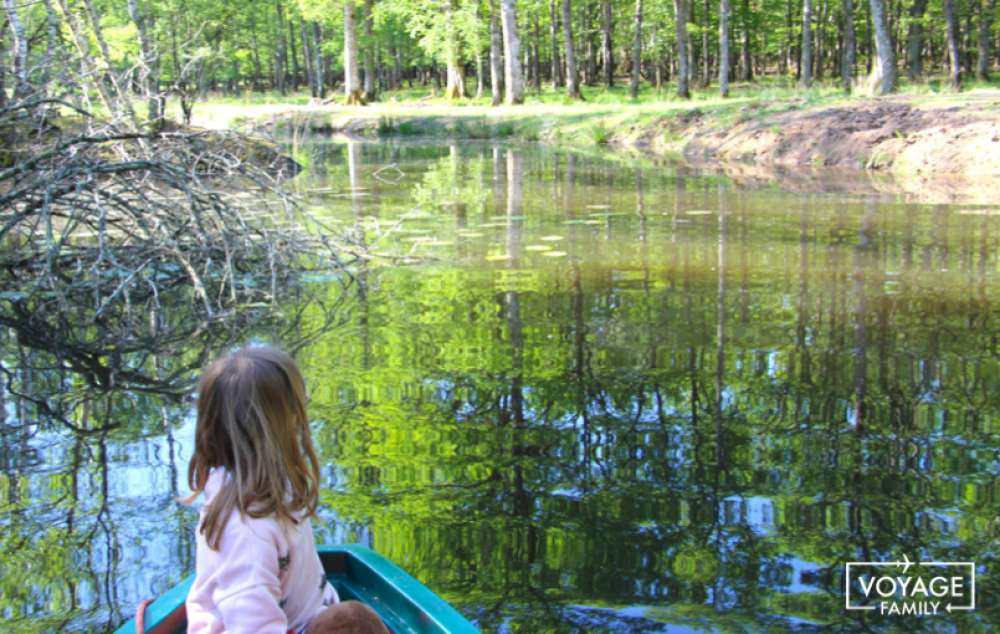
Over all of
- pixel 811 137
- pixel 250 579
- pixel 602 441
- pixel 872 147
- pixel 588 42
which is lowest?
pixel 602 441

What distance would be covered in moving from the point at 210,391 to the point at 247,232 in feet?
19.8

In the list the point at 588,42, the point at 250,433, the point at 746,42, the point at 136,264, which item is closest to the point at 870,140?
the point at 136,264

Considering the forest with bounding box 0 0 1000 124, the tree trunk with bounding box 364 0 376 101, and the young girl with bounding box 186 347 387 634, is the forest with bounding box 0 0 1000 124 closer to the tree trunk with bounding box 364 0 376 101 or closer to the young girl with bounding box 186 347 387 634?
the tree trunk with bounding box 364 0 376 101

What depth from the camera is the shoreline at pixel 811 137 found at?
16234mm

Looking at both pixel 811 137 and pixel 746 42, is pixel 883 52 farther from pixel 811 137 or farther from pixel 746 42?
pixel 746 42

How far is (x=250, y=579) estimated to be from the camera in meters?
2.45

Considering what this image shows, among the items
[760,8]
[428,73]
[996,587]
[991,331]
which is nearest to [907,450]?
[996,587]

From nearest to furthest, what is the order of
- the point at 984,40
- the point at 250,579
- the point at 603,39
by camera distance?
the point at 250,579 → the point at 984,40 → the point at 603,39

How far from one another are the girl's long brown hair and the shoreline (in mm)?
6296

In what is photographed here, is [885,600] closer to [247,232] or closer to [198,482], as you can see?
[198,482]

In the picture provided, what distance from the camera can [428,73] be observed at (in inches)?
2857

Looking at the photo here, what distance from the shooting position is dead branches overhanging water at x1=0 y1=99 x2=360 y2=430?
7.00m

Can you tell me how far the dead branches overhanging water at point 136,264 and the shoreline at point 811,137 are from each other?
3.08ft

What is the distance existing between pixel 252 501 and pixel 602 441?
101 inches
